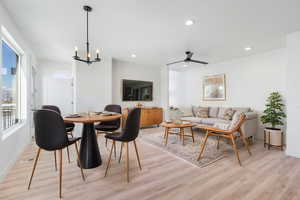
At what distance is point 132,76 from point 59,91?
2.68 metres

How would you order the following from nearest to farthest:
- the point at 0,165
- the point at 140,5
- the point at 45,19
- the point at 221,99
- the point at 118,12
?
the point at 0,165 → the point at 140,5 → the point at 118,12 → the point at 45,19 → the point at 221,99

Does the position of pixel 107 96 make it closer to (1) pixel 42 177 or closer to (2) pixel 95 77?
(2) pixel 95 77

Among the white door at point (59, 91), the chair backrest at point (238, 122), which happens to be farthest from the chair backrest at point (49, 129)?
the white door at point (59, 91)

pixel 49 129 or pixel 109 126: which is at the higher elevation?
pixel 49 129

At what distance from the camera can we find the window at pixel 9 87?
2.38 metres

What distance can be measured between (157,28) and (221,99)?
359 cm

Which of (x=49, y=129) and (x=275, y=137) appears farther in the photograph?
(x=275, y=137)

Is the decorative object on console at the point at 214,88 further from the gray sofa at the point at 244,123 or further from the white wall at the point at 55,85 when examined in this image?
the white wall at the point at 55,85

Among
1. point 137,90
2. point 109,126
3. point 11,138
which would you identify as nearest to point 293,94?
point 109,126

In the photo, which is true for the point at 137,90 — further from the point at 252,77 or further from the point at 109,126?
the point at 252,77

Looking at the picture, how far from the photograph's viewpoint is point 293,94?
2.74m

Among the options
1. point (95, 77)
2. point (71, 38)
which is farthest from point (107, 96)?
point (71, 38)

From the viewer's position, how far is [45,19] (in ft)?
7.80

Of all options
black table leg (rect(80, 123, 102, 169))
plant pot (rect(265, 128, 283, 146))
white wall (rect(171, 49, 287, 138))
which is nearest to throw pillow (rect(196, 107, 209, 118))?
white wall (rect(171, 49, 287, 138))
